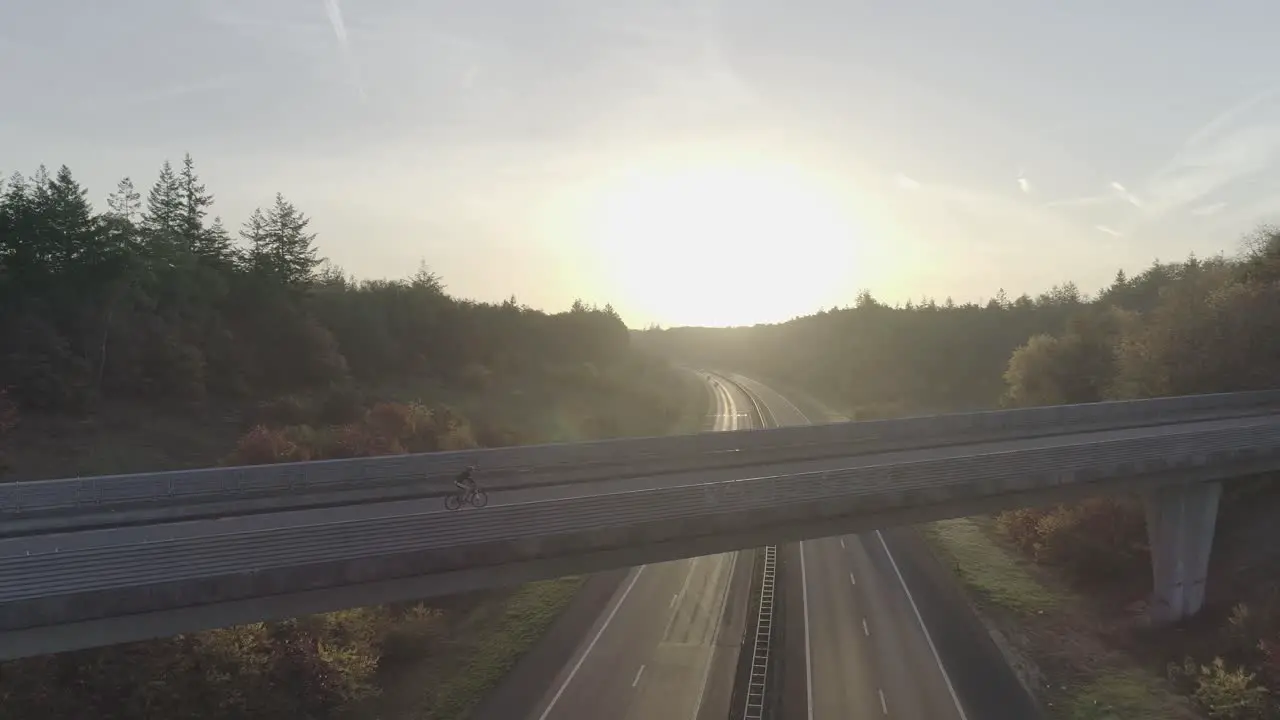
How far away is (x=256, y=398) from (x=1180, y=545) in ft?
183

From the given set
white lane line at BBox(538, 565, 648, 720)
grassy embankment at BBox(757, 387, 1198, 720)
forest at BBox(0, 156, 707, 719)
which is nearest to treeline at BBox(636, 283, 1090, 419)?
forest at BBox(0, 156, 707, 719)

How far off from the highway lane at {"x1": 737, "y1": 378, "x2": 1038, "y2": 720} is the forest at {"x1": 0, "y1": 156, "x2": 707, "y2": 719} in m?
12.0

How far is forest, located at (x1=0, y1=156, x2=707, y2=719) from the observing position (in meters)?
21.2

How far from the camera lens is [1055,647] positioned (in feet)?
87.9

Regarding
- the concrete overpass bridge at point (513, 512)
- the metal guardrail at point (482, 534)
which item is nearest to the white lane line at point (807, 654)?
the concrete overpass bridge at point (513, 512)

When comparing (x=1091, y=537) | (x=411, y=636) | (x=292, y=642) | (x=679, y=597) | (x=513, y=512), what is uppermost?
(x=513, y=512)

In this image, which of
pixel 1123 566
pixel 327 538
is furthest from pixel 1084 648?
pixel 327 538

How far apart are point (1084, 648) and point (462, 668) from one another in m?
25.1

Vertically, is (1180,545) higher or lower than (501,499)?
lower

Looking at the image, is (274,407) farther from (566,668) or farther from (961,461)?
(961,461)

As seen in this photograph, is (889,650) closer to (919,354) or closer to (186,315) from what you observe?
(186,315)

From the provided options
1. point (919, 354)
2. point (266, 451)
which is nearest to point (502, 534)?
point (266, 451)

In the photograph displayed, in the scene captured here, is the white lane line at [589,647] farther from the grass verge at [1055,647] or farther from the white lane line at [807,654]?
the grass verge at [1055,647]

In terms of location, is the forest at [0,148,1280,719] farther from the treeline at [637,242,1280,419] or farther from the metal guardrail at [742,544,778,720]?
the metal guardrail at [742,544,778,720]
